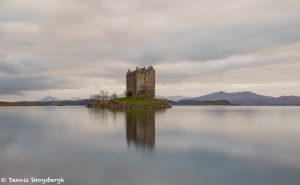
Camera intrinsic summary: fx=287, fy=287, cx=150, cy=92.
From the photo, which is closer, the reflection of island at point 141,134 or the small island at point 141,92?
the reflection of island at point 141,134

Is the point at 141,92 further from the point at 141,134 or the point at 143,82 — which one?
the point at 141,134

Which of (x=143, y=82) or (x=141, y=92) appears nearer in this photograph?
(x=141, y=92)

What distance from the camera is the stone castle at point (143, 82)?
16500 centimetres

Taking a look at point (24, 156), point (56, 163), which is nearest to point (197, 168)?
point (56, 163)

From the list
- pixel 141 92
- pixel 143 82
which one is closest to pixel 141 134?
pixel 141 92

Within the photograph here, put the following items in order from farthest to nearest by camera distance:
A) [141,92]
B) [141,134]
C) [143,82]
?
[143,82] < [141,92] < [141,134]

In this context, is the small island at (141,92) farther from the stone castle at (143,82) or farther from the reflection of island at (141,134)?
the reflection of island at (141,134)

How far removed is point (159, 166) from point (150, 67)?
15200 cm

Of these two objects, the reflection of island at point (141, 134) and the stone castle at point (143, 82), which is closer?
the reflection of island at point (141, 134)

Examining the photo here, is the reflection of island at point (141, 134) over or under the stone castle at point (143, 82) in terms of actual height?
under

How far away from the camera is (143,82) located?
165625 mm

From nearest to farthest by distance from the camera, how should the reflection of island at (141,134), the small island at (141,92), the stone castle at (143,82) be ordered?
the reflection of island at (141,134) < the small island at (141,92) < the stone castle at (143,82)

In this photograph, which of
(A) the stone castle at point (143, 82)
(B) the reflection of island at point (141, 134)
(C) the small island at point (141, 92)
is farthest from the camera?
Result: (A) the stone castle at point (143, 82)

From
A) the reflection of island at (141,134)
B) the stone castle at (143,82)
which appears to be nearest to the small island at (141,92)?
the stone castle at (143,82)
